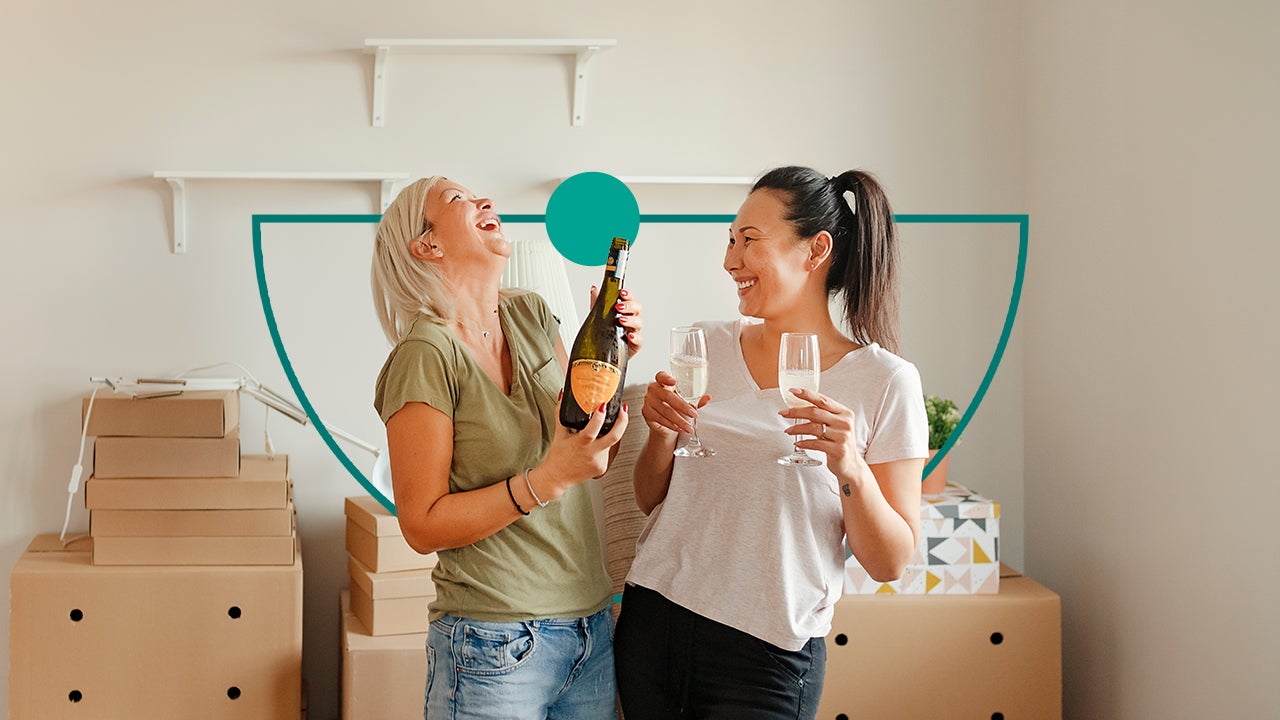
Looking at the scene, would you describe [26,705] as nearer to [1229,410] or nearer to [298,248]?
[298,248]

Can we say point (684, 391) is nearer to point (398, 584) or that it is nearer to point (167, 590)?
point (398, 584)

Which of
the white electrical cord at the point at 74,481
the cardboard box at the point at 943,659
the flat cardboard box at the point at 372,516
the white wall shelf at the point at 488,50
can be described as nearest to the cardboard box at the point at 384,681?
the flat cardboard box at the point at 372,516

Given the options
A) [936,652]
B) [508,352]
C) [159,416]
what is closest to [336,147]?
[159,416]

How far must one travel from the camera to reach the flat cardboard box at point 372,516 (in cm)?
221

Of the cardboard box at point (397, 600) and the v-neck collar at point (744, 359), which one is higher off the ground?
the v-neck collar at point (744, 359)

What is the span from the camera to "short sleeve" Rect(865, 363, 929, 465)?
131 centimetres

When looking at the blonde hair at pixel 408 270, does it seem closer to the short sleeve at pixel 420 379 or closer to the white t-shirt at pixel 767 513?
the short sleeve at pixel 420 379

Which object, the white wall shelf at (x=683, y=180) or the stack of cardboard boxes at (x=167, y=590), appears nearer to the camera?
the stack of cardboard boxes at (x=167, y=590)

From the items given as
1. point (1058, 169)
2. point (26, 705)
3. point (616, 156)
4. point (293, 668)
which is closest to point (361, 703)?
point (293, 668)

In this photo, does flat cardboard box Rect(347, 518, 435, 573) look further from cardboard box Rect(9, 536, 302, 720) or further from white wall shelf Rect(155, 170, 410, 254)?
white wall shelf Rect(155, 170, 410, 254)

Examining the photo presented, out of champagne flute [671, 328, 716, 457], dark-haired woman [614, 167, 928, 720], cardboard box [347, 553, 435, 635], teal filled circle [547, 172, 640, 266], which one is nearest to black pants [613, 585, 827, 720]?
dark-haired woman [614, 167, 928, 720]

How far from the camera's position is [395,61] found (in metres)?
2.53

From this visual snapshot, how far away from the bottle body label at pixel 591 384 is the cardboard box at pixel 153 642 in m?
1.24

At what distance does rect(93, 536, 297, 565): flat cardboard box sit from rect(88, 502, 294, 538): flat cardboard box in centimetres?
1
